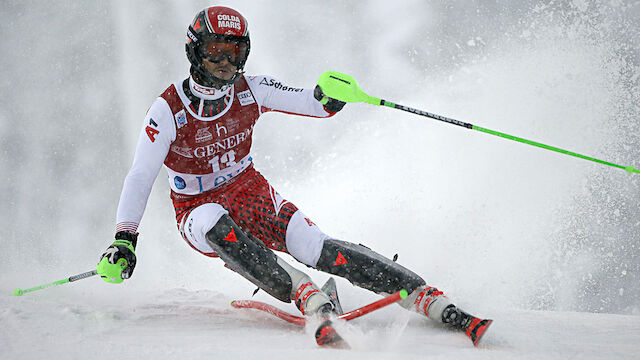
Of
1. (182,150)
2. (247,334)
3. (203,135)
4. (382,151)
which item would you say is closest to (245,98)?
(203,135)

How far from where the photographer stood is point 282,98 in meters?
3.20

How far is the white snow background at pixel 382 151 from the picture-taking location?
4.88 metres

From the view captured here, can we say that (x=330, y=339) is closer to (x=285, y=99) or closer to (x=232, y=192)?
(x=232, y=192)

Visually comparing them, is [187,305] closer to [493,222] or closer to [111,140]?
[493,222]

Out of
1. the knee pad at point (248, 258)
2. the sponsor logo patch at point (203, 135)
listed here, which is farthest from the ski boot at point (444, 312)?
the sponsor logo patch at point (203, 135)

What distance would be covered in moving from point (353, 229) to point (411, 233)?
60 centimetres

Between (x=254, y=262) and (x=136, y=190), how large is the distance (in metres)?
0.67

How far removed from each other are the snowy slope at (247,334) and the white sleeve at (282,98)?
1136mm

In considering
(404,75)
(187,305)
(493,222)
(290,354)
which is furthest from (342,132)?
(290,354)

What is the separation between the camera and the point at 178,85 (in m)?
2.99

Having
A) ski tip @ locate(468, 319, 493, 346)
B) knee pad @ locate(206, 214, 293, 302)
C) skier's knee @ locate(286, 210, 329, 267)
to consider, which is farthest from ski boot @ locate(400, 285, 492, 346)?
knee pad @ locate(206, 214, 293, 302)

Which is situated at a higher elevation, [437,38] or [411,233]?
[437,38]

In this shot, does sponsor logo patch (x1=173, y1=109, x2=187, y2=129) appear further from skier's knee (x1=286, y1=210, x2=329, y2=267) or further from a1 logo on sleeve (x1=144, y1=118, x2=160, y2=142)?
skier's knee (x1=286, y1=210, x2=329, y2=267)

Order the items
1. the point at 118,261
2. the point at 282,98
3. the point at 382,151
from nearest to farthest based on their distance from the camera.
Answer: the point at 118,261 → the point at 282,98 → the point at 382,151
